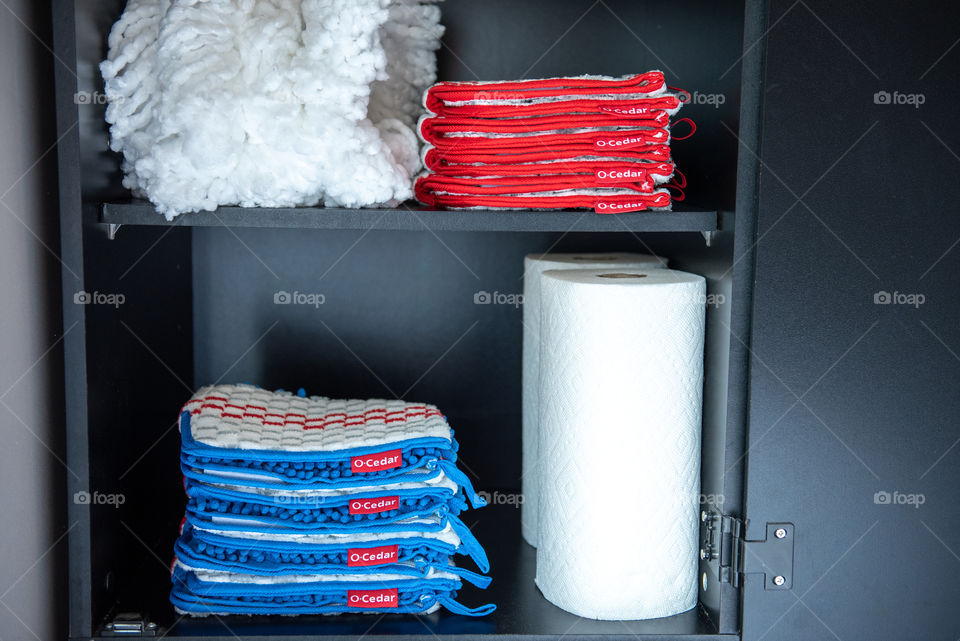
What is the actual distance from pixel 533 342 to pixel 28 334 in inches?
24.9

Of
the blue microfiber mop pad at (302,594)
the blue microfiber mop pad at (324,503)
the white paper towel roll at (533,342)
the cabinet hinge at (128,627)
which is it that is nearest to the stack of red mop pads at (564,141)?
the white paper towel roll at (533,342)

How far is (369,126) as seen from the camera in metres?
1.03

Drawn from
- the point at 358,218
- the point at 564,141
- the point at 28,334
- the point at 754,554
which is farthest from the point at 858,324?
the point at 28,334

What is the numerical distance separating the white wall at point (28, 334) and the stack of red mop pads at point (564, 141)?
0.42 metres

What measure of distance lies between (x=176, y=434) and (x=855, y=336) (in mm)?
935

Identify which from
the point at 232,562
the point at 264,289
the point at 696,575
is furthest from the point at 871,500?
the point at 264,289

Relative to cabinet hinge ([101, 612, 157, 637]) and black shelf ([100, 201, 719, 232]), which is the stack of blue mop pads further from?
black shelf ([100, 201, 719, 232])

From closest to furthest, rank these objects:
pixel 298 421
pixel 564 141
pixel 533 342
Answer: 1. pixel 564 141
2. pixel 298 421
3. pixel 533 342

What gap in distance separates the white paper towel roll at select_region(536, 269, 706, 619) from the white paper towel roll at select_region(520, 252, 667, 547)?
0.49 ft

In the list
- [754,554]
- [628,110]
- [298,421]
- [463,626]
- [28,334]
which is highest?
[628,110]

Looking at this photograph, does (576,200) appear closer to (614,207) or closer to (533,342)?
(614,207)

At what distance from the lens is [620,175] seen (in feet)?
3.28

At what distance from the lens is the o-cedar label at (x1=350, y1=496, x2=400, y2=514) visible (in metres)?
1.04

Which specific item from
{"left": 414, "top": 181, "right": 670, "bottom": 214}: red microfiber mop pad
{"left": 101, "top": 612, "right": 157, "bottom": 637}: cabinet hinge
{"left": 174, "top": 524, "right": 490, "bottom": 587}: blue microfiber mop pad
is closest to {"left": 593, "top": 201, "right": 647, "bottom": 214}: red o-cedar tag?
{"left": 414, "top": 181, "right": 670, "bottom": 214}: red microfiber mop pad
